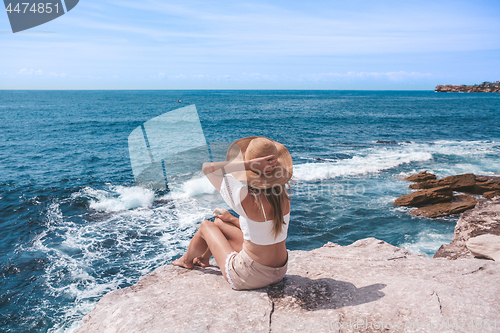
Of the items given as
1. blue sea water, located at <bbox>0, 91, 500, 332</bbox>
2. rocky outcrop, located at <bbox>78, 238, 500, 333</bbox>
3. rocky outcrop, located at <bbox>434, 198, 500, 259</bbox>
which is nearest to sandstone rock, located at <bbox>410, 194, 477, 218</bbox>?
blue sea water, located at <bbox>0, 91, 500, 332</bbox>

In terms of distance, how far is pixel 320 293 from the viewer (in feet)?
11.5

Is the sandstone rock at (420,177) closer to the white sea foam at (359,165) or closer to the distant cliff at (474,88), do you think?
the white sea foam at (359,165)

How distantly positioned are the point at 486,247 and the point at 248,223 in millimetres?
4468

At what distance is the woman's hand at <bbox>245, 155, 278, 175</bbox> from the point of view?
3123 millimetres

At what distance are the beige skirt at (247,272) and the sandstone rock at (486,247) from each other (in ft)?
12.4

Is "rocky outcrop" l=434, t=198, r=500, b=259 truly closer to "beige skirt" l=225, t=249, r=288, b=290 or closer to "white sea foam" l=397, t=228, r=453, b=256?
"white sea foam" l=397, t=228, r=453, b=256

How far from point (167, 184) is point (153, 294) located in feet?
37.5

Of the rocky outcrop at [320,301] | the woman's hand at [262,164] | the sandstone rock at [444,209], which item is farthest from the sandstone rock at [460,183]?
the woman's hand at [262,164]

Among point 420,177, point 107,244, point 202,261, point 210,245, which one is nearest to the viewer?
point 210,245

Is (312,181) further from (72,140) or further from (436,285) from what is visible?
(72,140)

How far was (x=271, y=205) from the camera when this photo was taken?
10.7 feet

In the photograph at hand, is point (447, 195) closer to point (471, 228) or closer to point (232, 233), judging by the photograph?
point (471, 228)

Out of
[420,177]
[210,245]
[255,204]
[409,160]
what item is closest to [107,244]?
[210,245]

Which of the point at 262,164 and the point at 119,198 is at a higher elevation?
the point at 262,164
